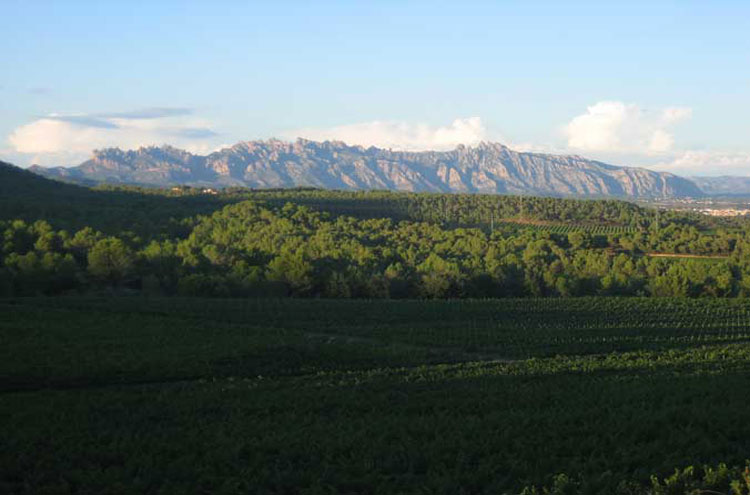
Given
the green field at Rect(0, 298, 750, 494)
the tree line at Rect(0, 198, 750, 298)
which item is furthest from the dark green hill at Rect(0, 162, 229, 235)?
the green field at Rect(0, 298, 750, 494)

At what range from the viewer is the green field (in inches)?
568

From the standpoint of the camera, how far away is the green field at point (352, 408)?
14.4 m

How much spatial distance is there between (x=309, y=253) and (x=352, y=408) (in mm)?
69599

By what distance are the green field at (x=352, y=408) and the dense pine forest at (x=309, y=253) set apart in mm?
24246

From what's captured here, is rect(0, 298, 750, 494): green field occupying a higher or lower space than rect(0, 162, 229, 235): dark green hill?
lower

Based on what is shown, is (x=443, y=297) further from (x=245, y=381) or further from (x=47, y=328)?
(x=245, y=381)

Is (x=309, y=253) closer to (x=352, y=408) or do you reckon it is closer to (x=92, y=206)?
(x=92, y=206)

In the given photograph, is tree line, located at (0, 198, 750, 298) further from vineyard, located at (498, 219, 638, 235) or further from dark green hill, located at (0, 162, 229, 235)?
vineyard, located at (498, 219, 638, 235)

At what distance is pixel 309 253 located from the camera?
9162cm

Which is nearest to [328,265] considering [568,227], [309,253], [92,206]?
[309,253]

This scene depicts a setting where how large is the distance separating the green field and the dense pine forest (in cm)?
2425

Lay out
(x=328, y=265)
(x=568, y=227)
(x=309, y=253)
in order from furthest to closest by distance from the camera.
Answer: (x=568, y=227), (x=309, y=253), (x=328, y=265)

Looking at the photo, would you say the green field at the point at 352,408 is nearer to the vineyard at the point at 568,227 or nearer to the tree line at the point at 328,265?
the tree line at the point at 328,265

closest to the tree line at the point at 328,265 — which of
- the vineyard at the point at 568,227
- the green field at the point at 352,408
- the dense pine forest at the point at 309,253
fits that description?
the dense pine forest at the point at 309,253
